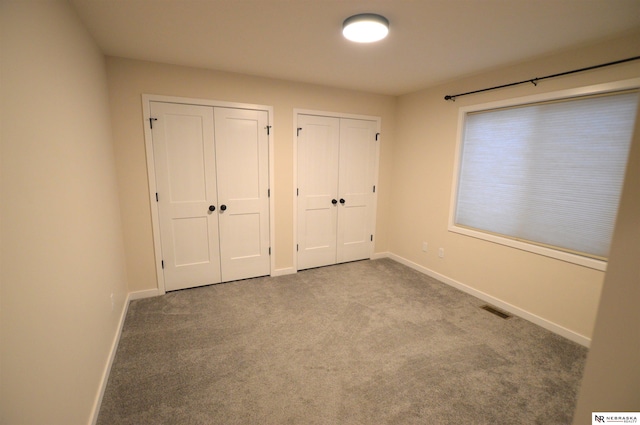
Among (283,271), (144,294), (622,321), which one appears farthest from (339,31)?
(144,294)

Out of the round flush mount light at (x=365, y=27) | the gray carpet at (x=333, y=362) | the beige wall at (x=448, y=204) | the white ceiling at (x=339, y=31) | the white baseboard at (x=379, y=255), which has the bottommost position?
the gray carpet at (x=333, y=362)

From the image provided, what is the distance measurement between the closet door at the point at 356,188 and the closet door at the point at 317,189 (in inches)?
4.4

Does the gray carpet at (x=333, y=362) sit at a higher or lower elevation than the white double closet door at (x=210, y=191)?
lower

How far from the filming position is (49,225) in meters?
1.29

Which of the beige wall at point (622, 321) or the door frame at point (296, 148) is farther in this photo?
the door frame at point (296, 148)

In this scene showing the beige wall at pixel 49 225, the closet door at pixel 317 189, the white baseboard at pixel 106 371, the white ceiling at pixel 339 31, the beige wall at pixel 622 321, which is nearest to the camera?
the beige wall at pixel 622 321

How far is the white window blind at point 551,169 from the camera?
226 cm

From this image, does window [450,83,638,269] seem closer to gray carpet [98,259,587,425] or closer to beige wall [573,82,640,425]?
gray carpet [98,259,587,425]

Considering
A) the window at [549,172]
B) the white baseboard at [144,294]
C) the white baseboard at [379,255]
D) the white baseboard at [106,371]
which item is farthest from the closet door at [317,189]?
the white baseboard at [106,371]

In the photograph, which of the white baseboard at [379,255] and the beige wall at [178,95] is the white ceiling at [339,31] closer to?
the beige wall at [178,95]

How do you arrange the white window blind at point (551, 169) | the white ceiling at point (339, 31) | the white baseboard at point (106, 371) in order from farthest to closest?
the white window blind at point (551, 169), the white ceiling at point (339, 31), the white baseboard at point (106, 371)

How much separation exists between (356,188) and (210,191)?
2.04 meters

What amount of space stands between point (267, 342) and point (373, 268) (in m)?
2.15

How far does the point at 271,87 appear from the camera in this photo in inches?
134
